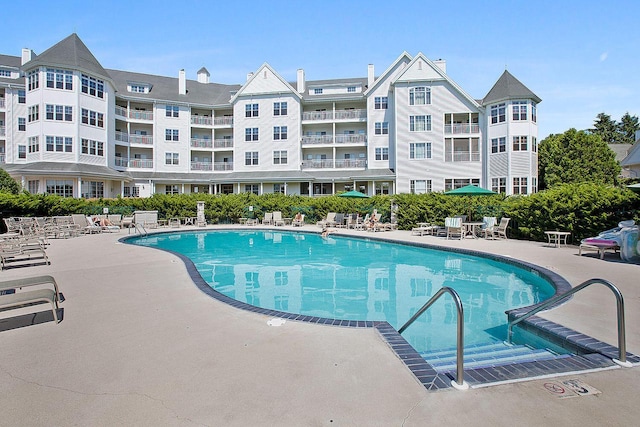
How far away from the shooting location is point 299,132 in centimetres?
3666

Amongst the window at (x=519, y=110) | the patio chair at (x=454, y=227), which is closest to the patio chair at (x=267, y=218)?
the patio chair at (x=454, y=227)

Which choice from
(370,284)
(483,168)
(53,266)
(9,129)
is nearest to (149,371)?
(370,284)

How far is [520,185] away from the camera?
30734 millimetres

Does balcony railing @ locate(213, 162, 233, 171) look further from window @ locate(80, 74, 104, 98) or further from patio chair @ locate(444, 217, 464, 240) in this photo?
patio chair @ locate(444, 217, 464, 240)

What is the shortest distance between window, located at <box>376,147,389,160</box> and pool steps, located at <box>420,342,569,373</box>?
30.8 m

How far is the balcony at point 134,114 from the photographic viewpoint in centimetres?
3634

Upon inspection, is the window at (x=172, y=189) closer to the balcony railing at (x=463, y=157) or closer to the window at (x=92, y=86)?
the window at (x=92, y=86)

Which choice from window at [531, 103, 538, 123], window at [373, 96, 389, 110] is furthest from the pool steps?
window at [373, 96, 389, 110]

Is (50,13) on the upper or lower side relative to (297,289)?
upper

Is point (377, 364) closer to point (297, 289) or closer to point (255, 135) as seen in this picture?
point (297, 289)

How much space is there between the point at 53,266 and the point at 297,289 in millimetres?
6609

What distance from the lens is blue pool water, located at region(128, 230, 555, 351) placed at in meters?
7.11

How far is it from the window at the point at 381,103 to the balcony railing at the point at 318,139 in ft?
17.8

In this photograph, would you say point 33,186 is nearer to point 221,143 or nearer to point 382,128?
point 221,143
